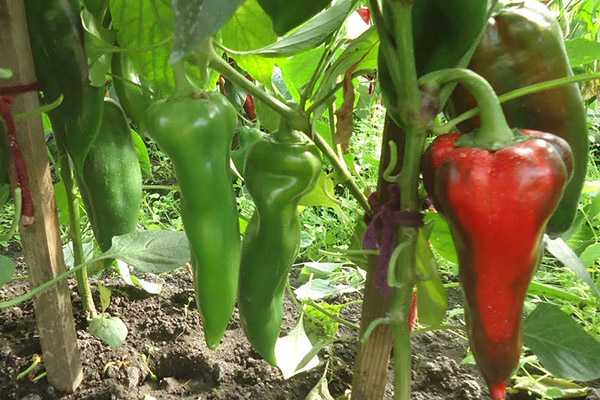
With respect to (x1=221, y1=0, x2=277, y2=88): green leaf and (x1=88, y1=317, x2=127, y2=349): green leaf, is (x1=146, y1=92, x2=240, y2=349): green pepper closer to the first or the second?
(x1=221, y1=0, x2=277, y2=88): green leaf

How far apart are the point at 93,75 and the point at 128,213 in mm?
236

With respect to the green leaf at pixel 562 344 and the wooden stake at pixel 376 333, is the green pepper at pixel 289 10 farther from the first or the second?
the green leaf at pixel 562 344

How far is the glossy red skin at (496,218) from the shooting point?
1.41 ft

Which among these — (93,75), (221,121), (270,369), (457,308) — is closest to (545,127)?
(221,121)

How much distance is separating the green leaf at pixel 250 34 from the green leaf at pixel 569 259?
0.38 meters

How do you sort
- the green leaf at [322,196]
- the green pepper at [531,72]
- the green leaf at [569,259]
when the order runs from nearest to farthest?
1. the green pepper at [531,72]
2. the green leaf at [569,259]
3. the green leaf at [322,196]

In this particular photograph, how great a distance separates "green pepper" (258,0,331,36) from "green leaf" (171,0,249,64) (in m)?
0.17

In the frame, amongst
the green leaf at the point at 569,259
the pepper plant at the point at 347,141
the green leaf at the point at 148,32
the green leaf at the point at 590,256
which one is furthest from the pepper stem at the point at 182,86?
the green leaf at the point at 590,256

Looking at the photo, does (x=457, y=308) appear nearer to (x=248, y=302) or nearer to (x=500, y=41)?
(x=248, y=302)

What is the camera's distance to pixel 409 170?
19.8 inches

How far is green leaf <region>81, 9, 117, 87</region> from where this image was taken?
23.1 inches

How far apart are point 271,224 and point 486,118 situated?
0.89ft

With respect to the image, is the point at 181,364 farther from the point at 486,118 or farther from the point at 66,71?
the point at 486,118

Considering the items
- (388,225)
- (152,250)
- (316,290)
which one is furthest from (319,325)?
(388,225)
